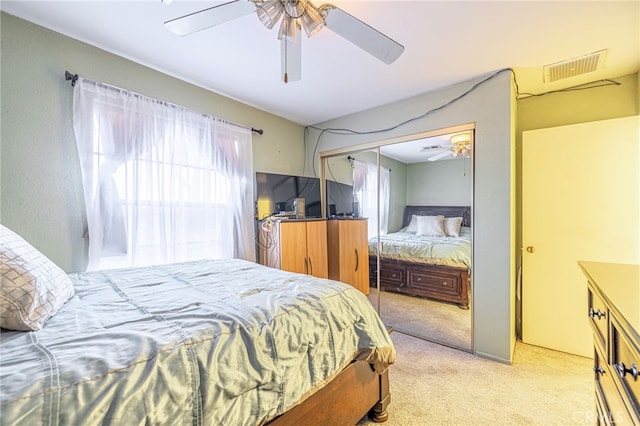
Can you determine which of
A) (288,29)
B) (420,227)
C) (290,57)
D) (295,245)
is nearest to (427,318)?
(420,227)

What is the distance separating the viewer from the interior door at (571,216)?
2.15 meters

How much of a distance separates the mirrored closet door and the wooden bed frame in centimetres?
128

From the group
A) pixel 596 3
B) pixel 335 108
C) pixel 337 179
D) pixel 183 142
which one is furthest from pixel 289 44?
pixel 337 179

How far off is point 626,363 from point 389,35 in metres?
2.01

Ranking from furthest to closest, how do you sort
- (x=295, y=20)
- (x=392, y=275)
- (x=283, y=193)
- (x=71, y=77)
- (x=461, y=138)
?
1. (x=283, y=193)
2. (x=392, y=275)
3. (x=461, y=138)
4. (x=71, y=77)
5. (x=295, y=20)

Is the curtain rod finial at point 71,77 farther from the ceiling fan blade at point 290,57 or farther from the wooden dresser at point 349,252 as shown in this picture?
the wooden dresser at point 349,252

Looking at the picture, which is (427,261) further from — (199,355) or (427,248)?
(199,355)

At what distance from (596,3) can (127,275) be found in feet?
10.6

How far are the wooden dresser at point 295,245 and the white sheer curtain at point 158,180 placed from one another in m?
0.18

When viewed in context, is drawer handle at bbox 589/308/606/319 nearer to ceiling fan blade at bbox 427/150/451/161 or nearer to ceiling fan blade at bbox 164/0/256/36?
ceiling fan blade at bbox 427/150/451/161

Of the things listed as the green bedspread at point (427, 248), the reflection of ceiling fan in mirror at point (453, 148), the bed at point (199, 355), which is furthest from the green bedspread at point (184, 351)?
the reflection of ceiling fan in mirror at point (453, 148)

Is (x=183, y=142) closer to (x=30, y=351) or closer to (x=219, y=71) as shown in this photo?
(x=219, y=71)

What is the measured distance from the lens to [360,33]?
139cm

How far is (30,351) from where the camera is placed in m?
Result: 0.72
